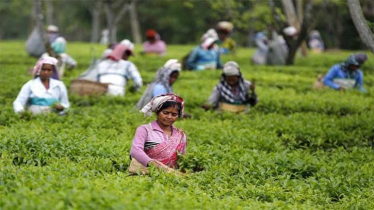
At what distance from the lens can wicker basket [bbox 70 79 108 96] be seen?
1352cm

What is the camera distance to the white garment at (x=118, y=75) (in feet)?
45.8

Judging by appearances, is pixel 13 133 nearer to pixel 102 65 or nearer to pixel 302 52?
pixel 102 65

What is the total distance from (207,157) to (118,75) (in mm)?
6371

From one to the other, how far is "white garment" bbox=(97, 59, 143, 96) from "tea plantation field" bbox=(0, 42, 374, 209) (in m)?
0.28

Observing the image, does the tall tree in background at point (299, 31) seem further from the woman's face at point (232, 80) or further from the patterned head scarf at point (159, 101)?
the patterned head scarf at point (159, 101)

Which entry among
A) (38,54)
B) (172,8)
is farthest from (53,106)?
(172,8)

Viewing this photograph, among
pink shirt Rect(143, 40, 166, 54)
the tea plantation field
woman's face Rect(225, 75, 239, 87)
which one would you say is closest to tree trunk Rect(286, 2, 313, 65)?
pink shirt Rect(143, 40, 166, 54)

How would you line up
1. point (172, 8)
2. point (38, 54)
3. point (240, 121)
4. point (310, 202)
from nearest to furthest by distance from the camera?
point (310, 202)
point (240, 121)
point (38, 54)
point (172, 8)

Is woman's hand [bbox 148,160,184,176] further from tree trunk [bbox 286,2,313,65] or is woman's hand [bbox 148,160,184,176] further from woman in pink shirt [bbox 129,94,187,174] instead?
tree trunk [bbox 286,2,313,65]

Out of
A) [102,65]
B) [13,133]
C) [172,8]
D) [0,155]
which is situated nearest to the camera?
A: [0,155]

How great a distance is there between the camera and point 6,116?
10.4 metres

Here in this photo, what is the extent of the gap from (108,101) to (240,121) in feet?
9.20

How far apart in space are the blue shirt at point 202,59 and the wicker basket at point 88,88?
6.04 metres

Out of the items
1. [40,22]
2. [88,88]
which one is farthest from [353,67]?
[40,22]
